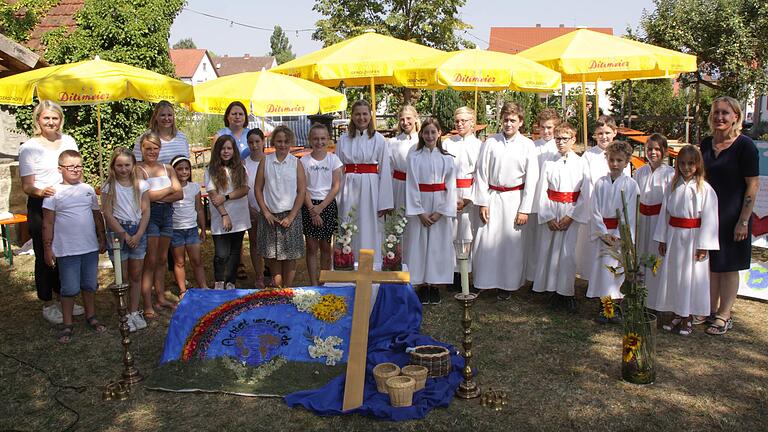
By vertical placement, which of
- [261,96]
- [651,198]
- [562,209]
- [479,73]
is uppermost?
[479,73]

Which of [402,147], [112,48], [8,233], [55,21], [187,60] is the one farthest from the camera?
[187,60]

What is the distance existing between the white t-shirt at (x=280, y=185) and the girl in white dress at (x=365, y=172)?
741mm

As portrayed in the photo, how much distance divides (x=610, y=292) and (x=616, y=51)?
3855 mm

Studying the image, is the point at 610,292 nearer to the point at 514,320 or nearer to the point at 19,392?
the point at 514,320

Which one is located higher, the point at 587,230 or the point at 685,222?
the point at 685,222

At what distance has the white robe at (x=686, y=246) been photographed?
5.61 metres

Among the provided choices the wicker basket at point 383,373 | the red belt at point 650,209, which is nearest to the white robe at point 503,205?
the red belt at point 650,209

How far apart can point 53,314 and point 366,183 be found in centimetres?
345

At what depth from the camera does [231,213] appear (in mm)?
6688

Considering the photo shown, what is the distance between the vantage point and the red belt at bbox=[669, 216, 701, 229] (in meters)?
5.67

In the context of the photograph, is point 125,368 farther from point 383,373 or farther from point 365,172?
point 365,172

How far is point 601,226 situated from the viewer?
611cm

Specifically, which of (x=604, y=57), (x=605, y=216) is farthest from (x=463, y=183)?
(x=604, y=57)

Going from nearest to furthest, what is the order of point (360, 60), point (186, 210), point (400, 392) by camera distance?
point (400, 392)
point (186, 210)
point (360, 60)
